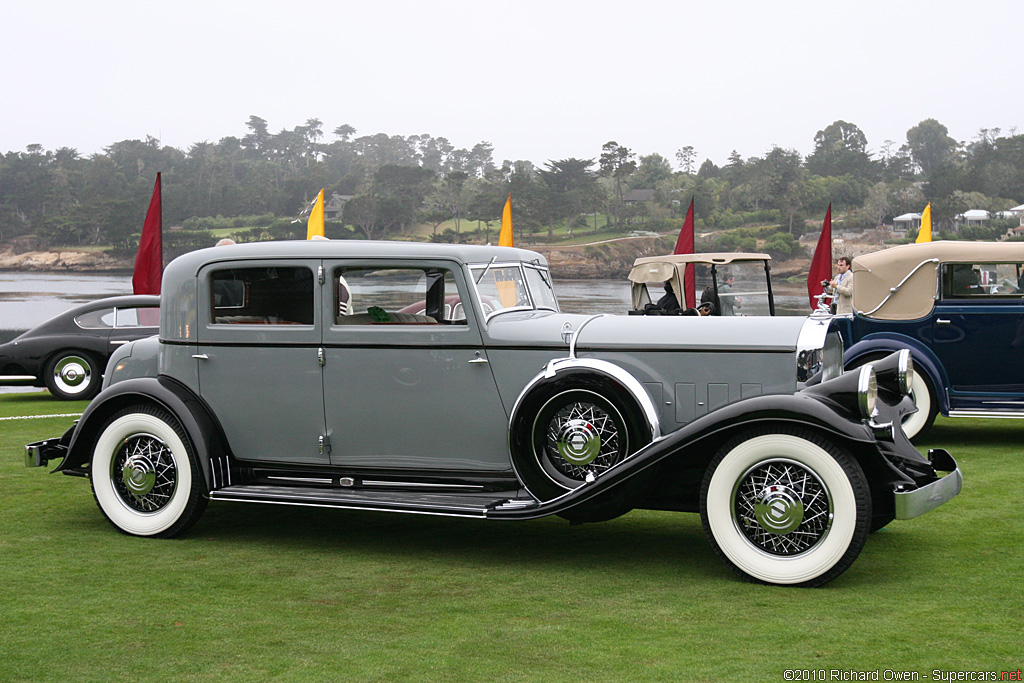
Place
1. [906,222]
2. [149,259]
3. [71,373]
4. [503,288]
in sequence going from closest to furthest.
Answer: [503,288]
[71,373]
[149,259]
[906,222]

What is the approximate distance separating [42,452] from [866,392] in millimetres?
5031

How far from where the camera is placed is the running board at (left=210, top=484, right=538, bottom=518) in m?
4.83

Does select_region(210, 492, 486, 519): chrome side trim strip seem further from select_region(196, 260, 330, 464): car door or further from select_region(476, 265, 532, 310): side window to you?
select_region(476, 265, 532, 310): side window

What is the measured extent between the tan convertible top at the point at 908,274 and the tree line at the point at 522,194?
5305 cm

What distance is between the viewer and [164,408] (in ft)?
18.2

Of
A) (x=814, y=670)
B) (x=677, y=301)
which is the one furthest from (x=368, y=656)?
(x=677, y=301)

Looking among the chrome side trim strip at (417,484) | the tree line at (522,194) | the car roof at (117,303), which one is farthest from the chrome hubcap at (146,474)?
the tree line at (522,194)

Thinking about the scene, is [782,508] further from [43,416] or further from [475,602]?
[43,416]

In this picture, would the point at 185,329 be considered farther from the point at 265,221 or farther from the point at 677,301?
the point at 265,221

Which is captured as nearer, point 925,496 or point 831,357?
point 925,496

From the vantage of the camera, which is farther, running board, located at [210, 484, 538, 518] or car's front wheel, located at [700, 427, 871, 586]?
running board, located at [210, 484, 538, 518]

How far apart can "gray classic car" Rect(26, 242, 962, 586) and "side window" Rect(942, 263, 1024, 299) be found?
4089mm

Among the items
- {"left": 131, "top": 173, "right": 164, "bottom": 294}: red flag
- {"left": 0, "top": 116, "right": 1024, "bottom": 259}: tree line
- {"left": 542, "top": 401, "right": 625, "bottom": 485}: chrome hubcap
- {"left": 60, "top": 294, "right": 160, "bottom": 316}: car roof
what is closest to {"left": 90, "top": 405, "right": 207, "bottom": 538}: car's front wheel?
{"left": 542, "top": 401, "right": 625, "bottom": 485}: chrome hubcap

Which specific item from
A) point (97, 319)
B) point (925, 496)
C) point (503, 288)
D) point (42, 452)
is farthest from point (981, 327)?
point (97, 319)
